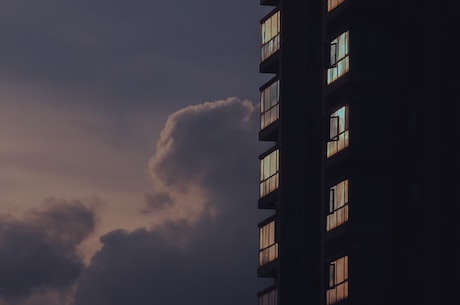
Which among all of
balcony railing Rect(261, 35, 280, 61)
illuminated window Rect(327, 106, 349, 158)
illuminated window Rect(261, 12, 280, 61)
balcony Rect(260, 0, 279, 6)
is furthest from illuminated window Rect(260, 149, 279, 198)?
balcony Rect(260, 0, 279, 6)

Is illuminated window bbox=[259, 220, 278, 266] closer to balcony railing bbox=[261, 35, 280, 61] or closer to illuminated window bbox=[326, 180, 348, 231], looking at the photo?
illuminated window bbox=[326, 180, 348, 231]

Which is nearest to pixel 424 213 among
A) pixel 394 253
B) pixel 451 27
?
pixel 394 253

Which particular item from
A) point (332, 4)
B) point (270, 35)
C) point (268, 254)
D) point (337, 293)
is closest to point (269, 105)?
point (270, 35)

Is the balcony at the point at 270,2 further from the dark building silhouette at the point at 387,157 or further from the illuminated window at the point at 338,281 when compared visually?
the illuminated window at the point at 338,281

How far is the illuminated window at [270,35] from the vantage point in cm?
10838

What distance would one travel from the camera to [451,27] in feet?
316

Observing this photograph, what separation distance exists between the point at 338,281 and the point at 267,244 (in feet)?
36.4

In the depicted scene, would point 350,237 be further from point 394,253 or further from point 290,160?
point 290,160

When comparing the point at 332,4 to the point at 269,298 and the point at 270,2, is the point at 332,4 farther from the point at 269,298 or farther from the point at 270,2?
the point at 269,298

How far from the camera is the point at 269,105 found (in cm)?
10862

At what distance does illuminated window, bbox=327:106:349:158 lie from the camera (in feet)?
322

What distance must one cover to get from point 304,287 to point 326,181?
21.1 ft

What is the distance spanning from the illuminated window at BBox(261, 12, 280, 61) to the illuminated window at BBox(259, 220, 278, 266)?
9286mm

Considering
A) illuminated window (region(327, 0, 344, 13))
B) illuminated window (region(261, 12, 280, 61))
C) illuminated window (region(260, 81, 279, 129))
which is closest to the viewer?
illuminated window (region(327, 0, 344, 13))
